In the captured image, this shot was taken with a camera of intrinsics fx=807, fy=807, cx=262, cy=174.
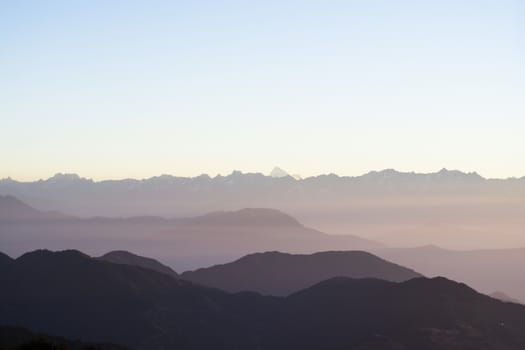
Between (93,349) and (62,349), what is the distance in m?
9.75

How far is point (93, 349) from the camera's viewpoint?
157 meters

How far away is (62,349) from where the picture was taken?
486 feet

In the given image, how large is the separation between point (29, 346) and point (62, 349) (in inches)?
232

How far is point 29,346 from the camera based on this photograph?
14612 centimetres

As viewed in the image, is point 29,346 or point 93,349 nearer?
point 29,346
